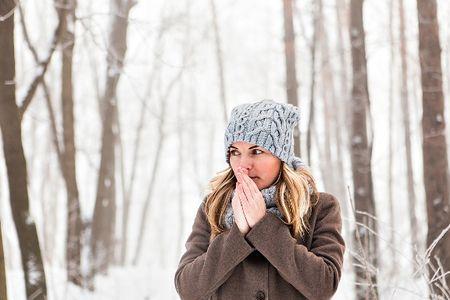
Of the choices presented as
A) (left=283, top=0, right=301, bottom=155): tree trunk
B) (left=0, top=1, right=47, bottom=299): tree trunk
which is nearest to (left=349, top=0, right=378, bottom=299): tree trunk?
(left=283, top=0, right=301, bottom=155): tree trunk

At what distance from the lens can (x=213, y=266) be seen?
2.88 m

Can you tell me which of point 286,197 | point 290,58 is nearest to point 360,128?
point 290,58

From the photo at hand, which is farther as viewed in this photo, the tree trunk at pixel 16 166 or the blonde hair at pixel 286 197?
the tree trunk at pixel 16 166

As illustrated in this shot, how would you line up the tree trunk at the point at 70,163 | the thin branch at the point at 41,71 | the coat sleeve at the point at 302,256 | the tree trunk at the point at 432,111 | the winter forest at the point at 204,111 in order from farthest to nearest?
the tree trunk at the point at 70,163 → the tree trunk at the point at 432,111 → the thin branch at the point at 41,71 → the winter forest at the point at 204,111 → the coat sleeve at the point at 302,256

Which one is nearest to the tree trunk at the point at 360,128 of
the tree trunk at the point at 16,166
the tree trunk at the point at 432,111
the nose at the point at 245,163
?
the tree trunk at the point at 432,111

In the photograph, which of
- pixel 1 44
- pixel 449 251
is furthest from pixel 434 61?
pixel 1 44

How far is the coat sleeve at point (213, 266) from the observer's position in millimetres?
2850

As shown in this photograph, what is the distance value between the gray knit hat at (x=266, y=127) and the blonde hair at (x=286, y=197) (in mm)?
75

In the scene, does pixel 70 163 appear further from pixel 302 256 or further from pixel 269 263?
pixel 302 256

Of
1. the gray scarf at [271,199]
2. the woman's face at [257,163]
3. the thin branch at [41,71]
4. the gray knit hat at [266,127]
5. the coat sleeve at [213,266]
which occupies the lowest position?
the coat sleeve at [213,266]

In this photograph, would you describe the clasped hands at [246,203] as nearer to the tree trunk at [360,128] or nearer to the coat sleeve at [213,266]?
the coat sleeve at [213,266]

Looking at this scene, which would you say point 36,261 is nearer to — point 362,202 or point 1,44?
point 1,44

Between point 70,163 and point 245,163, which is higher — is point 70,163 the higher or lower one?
the higher one

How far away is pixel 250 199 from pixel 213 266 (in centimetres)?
30
